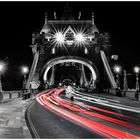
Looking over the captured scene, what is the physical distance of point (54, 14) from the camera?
88.8 meters

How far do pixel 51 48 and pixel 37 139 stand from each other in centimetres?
5440

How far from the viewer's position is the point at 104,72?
60.0 metres

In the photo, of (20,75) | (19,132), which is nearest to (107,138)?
(19,132)

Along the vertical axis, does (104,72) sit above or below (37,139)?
above

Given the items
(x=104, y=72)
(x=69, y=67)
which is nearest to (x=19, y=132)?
(x=104, y=72)

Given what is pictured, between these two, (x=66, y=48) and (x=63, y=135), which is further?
(x=66, y=48)

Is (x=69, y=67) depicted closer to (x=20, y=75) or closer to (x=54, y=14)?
(x=54, y=14)

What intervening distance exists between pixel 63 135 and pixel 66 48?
52992 millimetres

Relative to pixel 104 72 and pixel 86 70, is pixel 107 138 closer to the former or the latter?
pixel 104 72

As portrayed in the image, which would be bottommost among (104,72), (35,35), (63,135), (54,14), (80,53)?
(63,135)

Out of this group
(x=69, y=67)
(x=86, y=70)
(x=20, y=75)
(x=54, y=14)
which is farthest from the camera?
(x=69, y=67)

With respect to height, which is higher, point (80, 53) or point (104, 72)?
point (80, 53)

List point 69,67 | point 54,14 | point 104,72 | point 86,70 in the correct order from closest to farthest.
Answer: point 104,72 → point 54,14 → point 86,70 → point 69,67

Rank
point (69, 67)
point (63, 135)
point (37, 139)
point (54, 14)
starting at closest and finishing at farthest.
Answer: point (37, 139), point (63, 135), point (54, 14), point (69, 67)
